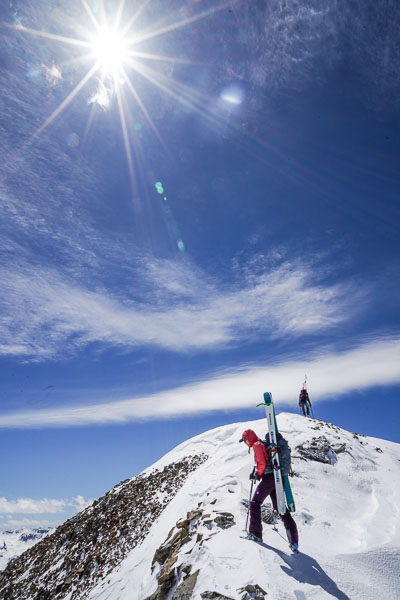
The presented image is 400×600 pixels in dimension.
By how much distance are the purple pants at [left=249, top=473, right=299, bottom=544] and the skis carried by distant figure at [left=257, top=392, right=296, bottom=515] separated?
0.72 feet

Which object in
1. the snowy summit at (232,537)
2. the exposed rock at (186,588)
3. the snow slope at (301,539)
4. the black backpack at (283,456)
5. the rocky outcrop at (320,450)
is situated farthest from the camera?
the rocky outcrop at (320,450)

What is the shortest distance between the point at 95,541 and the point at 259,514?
1535 centimetres

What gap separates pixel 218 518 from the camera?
30.9ft

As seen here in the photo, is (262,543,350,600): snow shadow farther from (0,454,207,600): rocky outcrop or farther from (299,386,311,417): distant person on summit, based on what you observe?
(299,386,311,417): distant person on summit

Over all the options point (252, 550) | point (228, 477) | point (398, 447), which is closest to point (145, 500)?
point (228, 477)

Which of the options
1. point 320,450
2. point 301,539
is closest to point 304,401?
point 320,450

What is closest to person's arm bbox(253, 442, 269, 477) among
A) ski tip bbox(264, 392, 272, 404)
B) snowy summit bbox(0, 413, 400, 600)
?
ski tip bbox(264, 392, 272, 404)

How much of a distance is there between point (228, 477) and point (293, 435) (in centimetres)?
766

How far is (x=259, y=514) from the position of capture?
804cm

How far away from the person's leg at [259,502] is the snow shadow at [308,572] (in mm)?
681

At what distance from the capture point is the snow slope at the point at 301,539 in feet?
20.7

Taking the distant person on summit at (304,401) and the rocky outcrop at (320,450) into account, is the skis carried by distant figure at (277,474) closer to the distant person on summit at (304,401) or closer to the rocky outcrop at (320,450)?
the rocky outcrop at (320,450)

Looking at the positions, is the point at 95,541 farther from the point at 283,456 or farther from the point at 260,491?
the point at 283,456

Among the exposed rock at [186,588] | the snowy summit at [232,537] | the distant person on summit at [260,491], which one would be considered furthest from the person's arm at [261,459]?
the exposed rock at [186,588]
